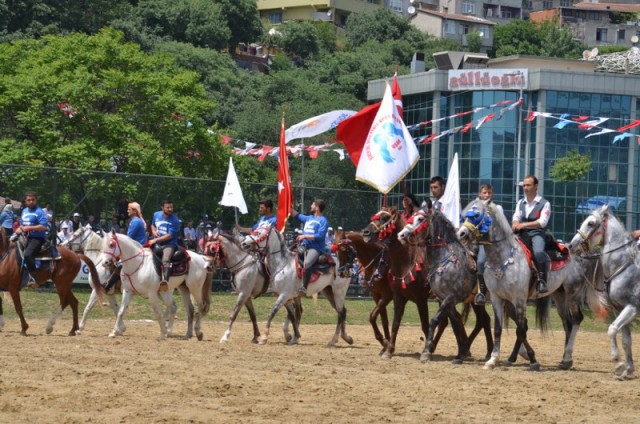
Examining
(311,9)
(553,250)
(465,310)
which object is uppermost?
(311,9)

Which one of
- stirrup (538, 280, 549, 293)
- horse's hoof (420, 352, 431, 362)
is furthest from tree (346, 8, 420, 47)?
stirrup (538, 280, 549, 293)

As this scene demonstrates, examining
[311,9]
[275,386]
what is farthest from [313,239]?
[311,9]

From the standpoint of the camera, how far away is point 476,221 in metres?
19.1

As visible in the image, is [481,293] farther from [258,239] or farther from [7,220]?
[7,220]

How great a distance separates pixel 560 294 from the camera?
69.4 ft

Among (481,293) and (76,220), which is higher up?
(76,220)

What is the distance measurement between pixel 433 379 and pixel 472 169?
58621mm

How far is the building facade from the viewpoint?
73688 mm

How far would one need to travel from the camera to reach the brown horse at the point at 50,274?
960 inches

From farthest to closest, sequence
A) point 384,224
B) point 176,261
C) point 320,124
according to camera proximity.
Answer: point 320,124
point 176,261
point 384,224

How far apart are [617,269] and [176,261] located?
29.8 ft

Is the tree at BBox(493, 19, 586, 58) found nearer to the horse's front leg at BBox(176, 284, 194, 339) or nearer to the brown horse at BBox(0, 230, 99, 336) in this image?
the horse's front leg at BBox(176, 284, 194, 339)

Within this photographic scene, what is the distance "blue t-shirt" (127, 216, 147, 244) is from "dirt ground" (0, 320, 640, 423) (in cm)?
316

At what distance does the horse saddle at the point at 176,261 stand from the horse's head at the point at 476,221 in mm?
7174
